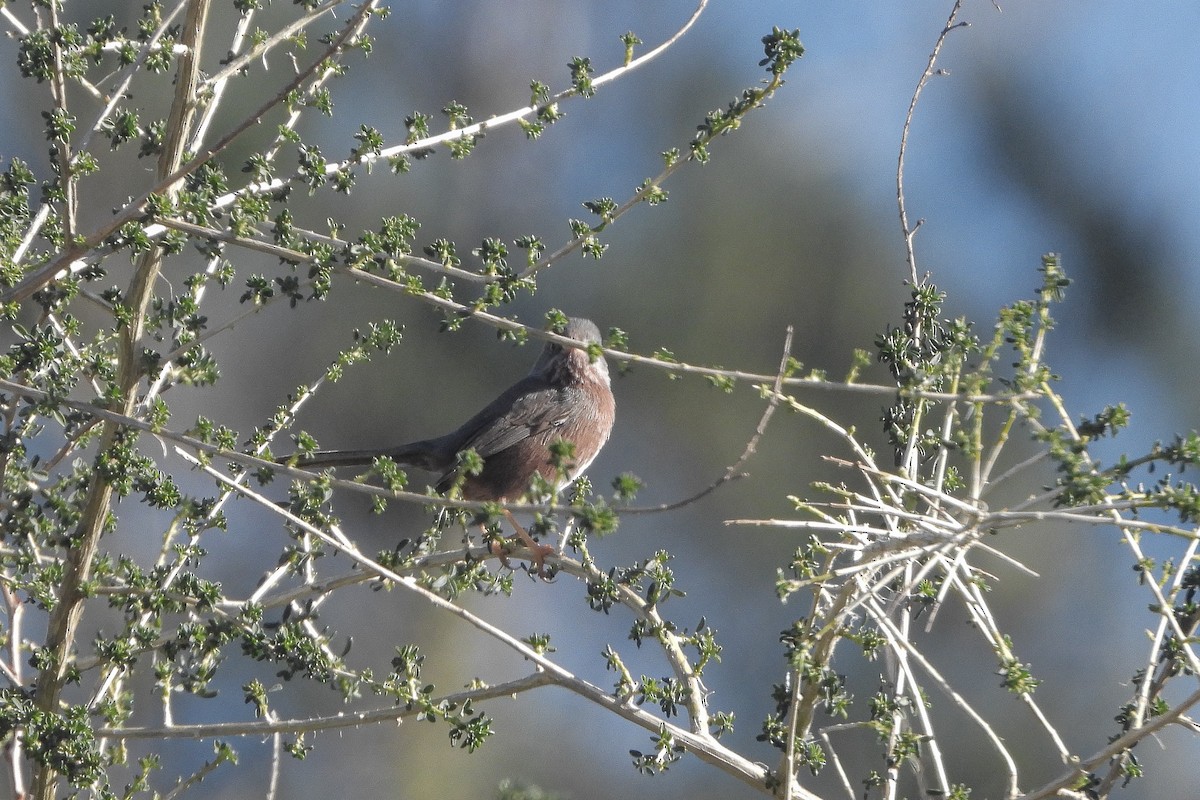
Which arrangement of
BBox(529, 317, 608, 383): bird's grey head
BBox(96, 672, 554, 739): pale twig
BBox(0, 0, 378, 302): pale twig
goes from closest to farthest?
BBox(0, 0, 378, 302): pale twig < BBox(96, 672, 554, 739): pale twig < BBox(529, 317, 608, 383): bird's grey head

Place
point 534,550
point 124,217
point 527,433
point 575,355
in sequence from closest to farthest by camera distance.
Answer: point 124,217 < point 534,550 < point 527,433 < point 575,355

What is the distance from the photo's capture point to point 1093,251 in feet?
46.1

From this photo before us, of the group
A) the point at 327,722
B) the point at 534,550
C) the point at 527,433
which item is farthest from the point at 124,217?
the point at 527,433

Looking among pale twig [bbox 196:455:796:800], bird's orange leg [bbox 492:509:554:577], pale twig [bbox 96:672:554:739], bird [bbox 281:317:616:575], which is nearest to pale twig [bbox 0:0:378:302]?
pale twig [bbox 196:455:796:800]

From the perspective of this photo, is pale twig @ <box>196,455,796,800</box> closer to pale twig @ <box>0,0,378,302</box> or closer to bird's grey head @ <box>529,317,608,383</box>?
pale twig @ <box>0,0,378,302</box>

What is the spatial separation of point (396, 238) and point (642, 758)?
4.64ft

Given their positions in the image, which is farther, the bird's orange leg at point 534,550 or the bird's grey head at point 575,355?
the bird's grey head at point 575,355

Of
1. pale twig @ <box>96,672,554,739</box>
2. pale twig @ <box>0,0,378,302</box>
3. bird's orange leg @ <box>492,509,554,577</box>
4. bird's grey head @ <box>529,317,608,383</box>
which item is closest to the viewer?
pale twig @ <box>0,0,378,302</box>

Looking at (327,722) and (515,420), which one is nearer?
(327,722)

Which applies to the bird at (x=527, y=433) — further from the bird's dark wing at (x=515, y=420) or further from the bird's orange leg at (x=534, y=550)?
the bird's orange leg at (x=534, y=550)

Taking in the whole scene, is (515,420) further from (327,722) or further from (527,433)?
(327,722)

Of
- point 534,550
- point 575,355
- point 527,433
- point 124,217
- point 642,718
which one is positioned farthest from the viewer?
point 575,355

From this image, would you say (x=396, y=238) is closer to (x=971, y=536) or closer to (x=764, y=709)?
(x=971, y=536)

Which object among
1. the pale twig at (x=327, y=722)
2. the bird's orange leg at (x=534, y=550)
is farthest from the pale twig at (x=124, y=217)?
the bird's orange leg at (x=534, y=550)
